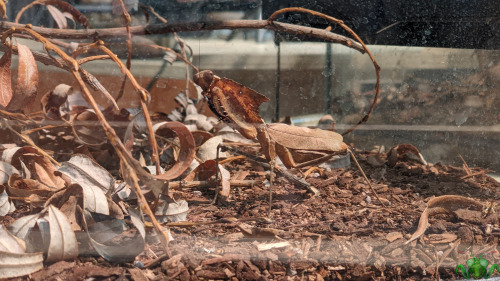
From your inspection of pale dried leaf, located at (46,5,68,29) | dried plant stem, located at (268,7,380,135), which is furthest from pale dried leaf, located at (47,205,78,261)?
pale dried leaf, located at (46,5,68,29)

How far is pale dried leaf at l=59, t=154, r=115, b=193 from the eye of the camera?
1009mm

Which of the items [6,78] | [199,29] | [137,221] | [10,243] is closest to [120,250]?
[137,221]

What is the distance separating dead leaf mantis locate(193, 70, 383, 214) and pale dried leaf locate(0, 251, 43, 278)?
461 millimetres

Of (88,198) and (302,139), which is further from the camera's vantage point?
(302,139)

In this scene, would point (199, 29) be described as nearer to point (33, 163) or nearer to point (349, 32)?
point (349, 32)

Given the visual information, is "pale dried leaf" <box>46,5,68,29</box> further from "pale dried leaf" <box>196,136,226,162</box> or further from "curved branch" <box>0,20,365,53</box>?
"pale dried leaf" <box>196,136,226,162</box>

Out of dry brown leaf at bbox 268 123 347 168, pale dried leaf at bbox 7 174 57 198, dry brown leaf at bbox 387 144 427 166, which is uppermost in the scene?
dry brown leaf at bbox 268 123 347 168

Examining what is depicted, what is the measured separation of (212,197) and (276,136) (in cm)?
21

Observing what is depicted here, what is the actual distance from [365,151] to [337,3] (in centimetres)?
42

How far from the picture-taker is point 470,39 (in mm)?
1221

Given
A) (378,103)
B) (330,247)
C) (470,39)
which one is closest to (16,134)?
(330,247)

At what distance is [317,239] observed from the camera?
0.87 meters

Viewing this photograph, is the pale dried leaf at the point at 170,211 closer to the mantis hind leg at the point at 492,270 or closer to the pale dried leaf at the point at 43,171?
the pale dried leaf at the point at 43,171

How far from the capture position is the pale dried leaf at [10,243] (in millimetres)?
754
